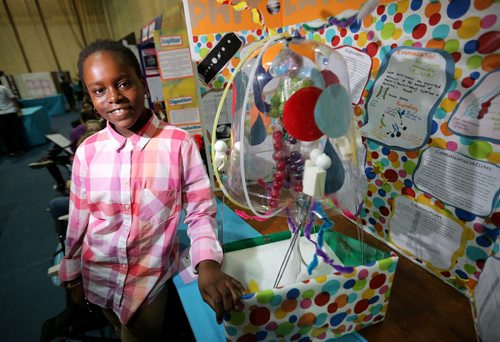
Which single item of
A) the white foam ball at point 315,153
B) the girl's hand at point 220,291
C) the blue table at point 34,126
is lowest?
the blue table at point 34,126

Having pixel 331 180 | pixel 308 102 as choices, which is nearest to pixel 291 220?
pixel 331 180

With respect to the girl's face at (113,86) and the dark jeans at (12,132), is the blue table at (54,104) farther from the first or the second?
the girl's face at (113,86)

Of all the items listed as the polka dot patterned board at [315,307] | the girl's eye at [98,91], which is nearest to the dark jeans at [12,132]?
the girl's eye at [98,91]

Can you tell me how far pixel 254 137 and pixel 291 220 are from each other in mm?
205

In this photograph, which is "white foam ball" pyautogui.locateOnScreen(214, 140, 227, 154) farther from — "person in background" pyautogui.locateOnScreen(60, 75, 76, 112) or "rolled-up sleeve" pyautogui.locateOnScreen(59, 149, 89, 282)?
"person in background" pyautogui.locateOnScreen(60, 75, 76, 112)

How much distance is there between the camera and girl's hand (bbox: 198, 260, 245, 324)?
456mm

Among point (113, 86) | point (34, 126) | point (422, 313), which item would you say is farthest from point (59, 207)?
point (34, 126)

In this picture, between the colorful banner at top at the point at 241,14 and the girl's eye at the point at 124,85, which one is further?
the colorful banner at top at the point at 241,14

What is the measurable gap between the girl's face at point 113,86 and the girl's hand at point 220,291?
1.30 feet

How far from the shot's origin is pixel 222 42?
108cm

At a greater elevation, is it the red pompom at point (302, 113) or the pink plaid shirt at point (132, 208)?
the red pompom at point (302, 113)

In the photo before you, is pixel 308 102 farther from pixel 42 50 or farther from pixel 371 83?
pixel 42 50

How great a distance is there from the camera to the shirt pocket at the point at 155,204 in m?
0.66

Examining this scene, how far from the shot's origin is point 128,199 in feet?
2.16
